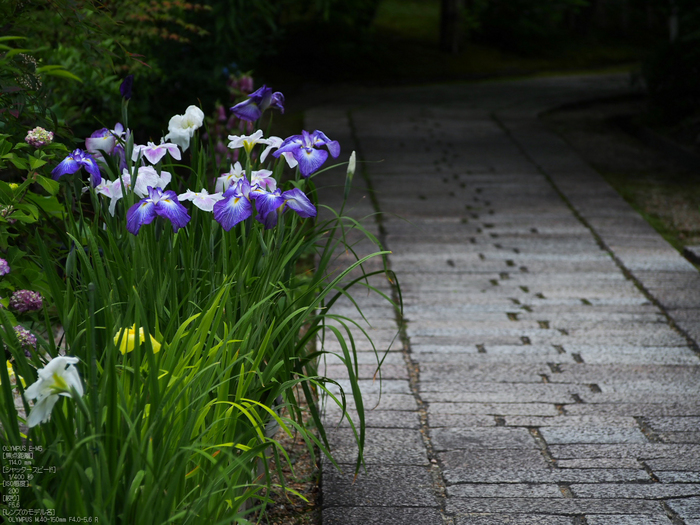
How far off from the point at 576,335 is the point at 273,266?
2.10 metres

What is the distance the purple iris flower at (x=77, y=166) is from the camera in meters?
2.02

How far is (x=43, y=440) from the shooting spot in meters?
1.61

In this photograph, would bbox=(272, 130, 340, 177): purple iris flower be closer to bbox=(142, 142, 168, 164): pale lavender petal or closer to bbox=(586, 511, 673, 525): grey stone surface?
bbox=(142, 142, 168, 164): pale lavender petal

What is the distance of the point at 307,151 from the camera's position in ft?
7.24

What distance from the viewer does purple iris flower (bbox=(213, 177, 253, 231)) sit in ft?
6.42

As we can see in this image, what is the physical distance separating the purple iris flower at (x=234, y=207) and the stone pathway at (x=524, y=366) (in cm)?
96

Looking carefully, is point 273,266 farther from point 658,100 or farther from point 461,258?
point 658,100

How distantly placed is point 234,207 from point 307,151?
→ 0.35 m

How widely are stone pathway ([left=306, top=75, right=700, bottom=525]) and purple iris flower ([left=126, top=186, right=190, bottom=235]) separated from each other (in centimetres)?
102

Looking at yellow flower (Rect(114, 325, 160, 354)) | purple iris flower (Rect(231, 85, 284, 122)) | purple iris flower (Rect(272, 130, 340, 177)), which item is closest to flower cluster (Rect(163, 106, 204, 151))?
purple iris flower (Rect(231, 85, 284, 122))

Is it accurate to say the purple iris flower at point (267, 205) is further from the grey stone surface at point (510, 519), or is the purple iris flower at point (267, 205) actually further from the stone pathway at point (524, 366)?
the grey stone surface at point (510, 519)

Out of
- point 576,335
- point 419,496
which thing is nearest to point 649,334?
point 576,335

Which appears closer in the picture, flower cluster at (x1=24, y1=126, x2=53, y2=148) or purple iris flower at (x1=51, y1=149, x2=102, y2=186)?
purple iris flower at (x1=51, y1=149, x2=102, y2=186)

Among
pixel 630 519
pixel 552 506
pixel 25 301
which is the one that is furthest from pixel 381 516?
pixel 25 301
